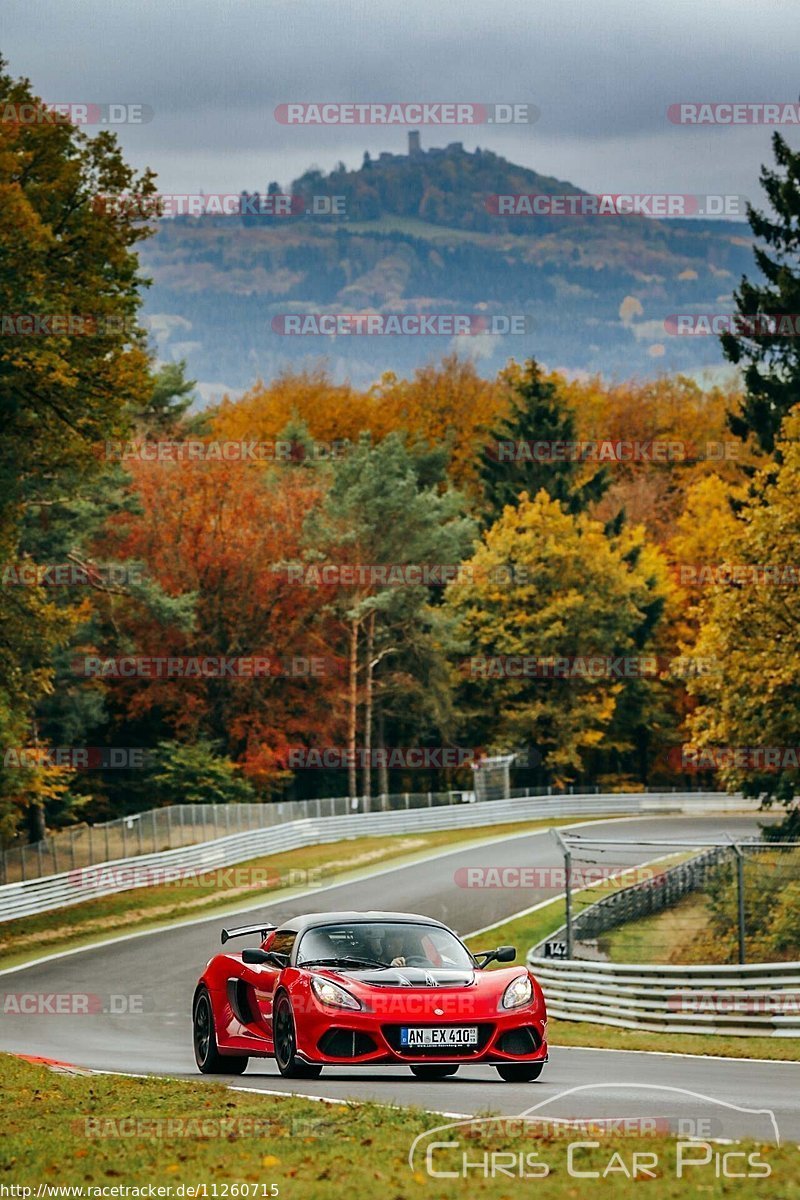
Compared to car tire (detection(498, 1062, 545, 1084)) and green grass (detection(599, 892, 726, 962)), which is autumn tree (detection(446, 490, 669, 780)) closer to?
green grass (detection(599, 892, 726, 962))

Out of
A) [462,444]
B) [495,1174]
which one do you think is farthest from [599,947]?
[462,444]

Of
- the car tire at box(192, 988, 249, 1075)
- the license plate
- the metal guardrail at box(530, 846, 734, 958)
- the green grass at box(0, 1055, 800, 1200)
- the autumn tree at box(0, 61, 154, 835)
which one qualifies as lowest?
the metal guardrail at box(530, 846, 734, 958)

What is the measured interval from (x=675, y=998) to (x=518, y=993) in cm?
1124

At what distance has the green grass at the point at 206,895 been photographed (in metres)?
41.0

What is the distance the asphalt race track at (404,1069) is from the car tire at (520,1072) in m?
0.15

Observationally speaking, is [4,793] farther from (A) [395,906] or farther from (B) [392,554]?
(B) [392,554]

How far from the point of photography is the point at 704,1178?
8102 millimetres

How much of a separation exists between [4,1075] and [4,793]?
24.7 metres

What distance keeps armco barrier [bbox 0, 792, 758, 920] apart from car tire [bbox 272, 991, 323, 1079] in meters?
29.6

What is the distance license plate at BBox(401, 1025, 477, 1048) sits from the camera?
1334 centimetres

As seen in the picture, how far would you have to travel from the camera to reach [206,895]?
47.6 meters

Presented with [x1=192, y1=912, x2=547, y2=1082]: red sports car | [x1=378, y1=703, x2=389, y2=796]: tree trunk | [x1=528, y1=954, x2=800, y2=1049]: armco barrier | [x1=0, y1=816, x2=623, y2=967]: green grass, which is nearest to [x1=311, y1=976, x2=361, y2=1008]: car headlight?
[x1=192, y1=912, x2=547, y2=1082]: red sports car

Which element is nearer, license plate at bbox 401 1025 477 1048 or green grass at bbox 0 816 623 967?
license plate at bbox 401 1025 477 1048

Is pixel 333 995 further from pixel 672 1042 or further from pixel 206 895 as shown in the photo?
pixel 206 895
